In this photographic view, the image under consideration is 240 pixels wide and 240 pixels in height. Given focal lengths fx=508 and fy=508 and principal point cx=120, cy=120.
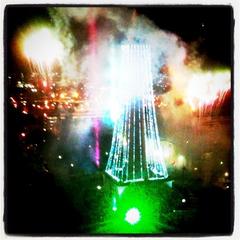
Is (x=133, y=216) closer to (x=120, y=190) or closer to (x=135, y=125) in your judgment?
(x=120, y=190)

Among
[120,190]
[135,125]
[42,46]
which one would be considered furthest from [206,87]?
[42,46]

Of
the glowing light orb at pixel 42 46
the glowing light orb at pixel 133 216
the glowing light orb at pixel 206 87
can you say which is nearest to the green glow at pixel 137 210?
the glowing light orb at pixel 133 216

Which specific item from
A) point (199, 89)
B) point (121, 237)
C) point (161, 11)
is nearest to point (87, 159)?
point (121, 237)

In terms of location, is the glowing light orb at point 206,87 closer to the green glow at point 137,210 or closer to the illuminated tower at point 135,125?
the illuminated tower at point 135,125

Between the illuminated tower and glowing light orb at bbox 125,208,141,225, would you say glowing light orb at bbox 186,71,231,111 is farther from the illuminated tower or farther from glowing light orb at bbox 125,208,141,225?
glowing light orb at bbox 125,208,141,225

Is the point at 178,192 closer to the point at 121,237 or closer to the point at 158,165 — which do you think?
the point at 158,165

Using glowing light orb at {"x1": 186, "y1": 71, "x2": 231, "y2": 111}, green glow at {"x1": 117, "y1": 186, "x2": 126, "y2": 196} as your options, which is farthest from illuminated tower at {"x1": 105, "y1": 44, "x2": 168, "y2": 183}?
glowing light orb at {"x1": 186, "y1": 71, "x2": 231, "y2": 111}

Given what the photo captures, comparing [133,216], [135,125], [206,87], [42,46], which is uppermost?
[42,46]
